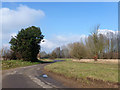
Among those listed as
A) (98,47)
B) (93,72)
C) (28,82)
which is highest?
(98,47)

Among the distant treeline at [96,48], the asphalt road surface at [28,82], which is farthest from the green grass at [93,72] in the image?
the distant treeline at [96,48]

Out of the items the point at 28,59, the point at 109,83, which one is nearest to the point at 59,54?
the point at 28,59

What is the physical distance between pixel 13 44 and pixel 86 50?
835 inches

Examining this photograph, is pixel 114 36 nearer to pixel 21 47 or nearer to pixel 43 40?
pixel 43 40

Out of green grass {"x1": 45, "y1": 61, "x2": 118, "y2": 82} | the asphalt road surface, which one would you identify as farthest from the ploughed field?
the asphalt road surface

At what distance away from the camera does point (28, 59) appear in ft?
121

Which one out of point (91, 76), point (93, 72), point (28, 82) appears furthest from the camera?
point (93, 72)

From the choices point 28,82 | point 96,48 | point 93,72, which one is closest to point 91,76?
point 93,72

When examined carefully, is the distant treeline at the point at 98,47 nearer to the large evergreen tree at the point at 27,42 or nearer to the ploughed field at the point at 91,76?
the large evergreen tree at the point at 27,42

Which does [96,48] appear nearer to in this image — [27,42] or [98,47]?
[98,47]

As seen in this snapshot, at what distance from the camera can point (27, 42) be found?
119 ft

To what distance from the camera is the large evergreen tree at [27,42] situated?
119ft

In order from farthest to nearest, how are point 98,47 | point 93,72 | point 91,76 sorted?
point 98,47
point 93,72
point 91,76

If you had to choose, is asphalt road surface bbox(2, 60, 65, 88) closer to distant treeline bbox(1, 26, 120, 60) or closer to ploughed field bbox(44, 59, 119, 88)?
ploughed field bbox(44, 59, 119, 88)
